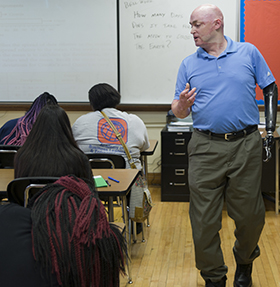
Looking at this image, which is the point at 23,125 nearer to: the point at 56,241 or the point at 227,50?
the point at 227,50

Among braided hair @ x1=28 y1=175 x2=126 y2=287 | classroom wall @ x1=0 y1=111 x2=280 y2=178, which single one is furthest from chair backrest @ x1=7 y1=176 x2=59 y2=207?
classroom wall @ x1=0 y1=111 x2=280 y2=178

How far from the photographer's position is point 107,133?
2904mm

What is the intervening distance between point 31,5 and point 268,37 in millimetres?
2736

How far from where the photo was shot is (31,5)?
4.64 meters

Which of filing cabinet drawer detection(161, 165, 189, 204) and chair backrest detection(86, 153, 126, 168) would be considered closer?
chair backrest detection(86, 153, 126, 168)

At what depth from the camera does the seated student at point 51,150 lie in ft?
5.24

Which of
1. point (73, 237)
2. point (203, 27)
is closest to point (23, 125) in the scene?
point (203, 27)

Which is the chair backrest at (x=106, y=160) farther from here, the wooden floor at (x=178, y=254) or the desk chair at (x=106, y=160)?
the wooden floor at (x=178, y=254)

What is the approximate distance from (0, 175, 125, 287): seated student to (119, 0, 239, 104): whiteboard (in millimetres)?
3599

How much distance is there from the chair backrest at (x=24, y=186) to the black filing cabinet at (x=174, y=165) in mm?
2467

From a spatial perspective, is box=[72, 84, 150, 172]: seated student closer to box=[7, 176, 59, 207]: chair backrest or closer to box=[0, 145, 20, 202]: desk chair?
box=[0, 145, 20, 202]: desk chair

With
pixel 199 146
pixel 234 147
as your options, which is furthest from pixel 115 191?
pixel 234 147

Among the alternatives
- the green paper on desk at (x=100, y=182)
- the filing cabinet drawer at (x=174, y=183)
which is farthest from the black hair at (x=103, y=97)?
the filing cabinet drawer at (x=174, y=183)

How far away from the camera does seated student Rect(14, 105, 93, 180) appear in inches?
62.9
